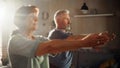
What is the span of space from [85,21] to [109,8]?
1.63 feet

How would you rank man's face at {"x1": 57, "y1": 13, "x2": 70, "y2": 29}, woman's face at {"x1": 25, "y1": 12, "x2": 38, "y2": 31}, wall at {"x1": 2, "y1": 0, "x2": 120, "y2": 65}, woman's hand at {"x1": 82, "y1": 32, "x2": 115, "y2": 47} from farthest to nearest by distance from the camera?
wall at {"x1": 2, "y1": 0, "x2": 120, "y2": 65} → man's face at {"x1": 57, "y1": 13, "x2": 70, "y2": 29} → woman's face at {"x1": 25, "y1": 12, "x2": 38, "y2": 31} → woman's hand at {"x1": 82, "y1": 32, "x2": 115, "y2": 47}

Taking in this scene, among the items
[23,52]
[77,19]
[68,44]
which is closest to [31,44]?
[23,52]

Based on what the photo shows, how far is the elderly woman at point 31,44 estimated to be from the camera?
97 centimetres

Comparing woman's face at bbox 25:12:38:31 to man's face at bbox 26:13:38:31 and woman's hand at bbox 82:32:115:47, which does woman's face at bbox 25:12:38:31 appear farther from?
woman's hand at bbox 82:32:115:47

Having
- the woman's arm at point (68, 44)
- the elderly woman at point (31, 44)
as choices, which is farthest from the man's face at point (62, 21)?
the woman's arm at point (68, 44)

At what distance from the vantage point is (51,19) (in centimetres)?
449

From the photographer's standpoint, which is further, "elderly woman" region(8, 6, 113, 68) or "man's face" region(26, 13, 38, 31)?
"man's face" region(26, 13, 38, 31)

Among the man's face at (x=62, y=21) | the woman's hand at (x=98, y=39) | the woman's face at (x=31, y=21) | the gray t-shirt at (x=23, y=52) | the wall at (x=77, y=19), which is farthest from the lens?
the wall at (x=77, y=19)

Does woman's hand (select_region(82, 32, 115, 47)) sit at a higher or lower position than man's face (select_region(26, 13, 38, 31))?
lower

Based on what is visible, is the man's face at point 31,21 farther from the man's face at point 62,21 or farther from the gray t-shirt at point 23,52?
the man's face at point 62,21

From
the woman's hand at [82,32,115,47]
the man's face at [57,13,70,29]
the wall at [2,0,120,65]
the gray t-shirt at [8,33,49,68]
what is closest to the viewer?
the woman's hand at [82,32,115,47]

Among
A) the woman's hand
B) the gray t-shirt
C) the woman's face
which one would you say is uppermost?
the woman's face

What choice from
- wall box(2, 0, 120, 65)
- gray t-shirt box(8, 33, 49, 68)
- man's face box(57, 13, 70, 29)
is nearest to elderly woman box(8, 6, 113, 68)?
gray t-shirt box(8, 33, 49, 68)

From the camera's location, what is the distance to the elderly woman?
97 centimetres
